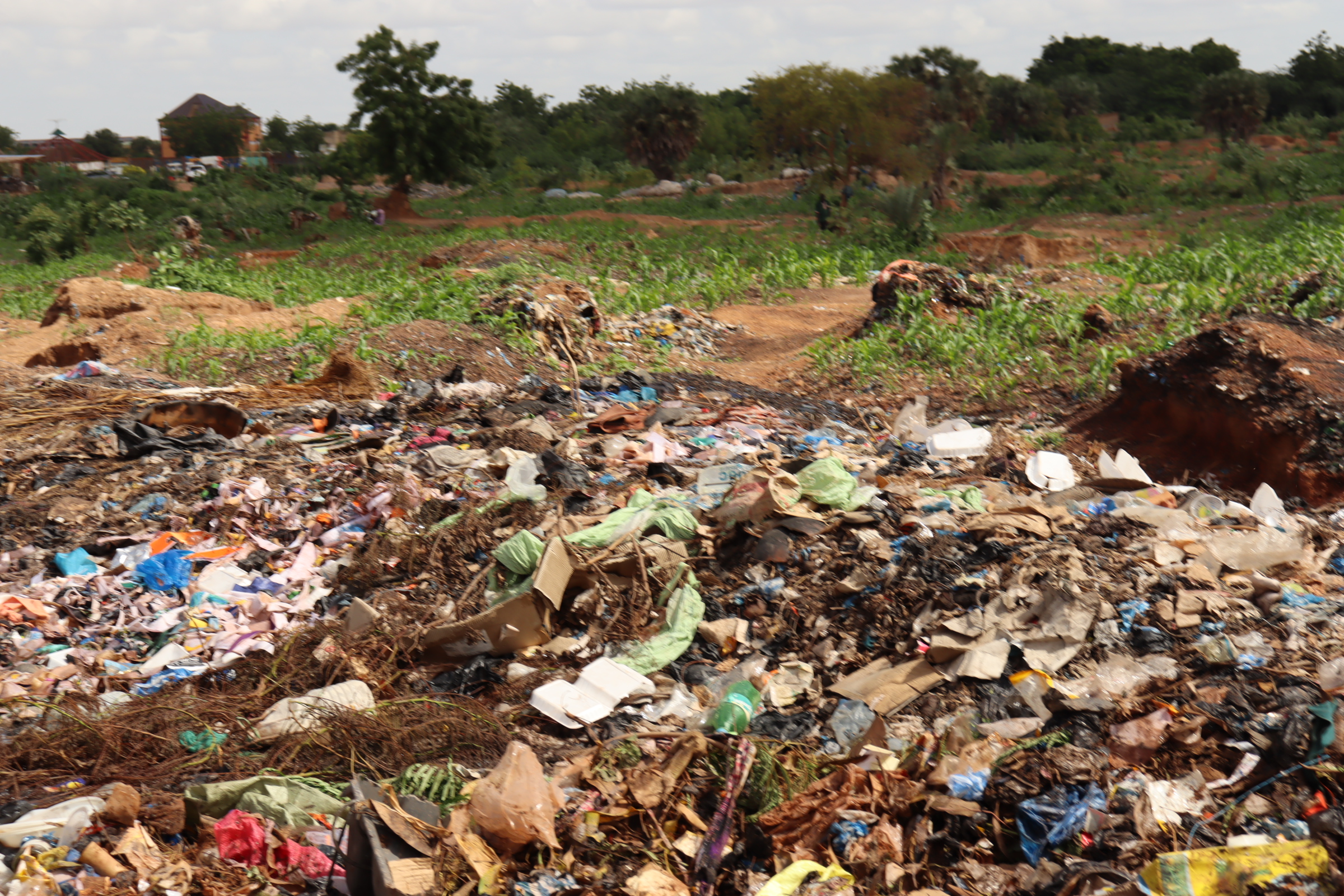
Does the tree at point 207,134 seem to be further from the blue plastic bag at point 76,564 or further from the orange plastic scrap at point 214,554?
the orange plastic scrap at point 214,554

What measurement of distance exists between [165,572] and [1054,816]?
404 centimetres

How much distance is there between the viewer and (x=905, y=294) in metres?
9.56

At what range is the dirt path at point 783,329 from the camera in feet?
30.3

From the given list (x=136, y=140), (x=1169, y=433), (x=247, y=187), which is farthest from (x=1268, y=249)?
(x=136, y=140)

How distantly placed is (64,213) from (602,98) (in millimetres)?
30684

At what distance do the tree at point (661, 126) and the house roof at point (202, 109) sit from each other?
74.1 ft

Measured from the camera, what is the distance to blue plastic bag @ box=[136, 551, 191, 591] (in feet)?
15.3

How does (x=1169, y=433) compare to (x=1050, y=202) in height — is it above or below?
below

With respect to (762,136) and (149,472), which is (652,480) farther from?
(762,136)

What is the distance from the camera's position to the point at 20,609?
14.6 feet

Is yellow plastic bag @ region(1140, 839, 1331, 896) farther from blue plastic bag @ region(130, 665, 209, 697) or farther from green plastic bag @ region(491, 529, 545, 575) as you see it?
blue plastic bag @ region(130, 665, 209, 697)

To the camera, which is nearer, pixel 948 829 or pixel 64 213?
pixel 948 829

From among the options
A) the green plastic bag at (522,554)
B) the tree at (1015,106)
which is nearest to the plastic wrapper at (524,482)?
the green plastic bag at (522,554)

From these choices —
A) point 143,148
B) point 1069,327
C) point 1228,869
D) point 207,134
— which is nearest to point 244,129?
point 207,134
